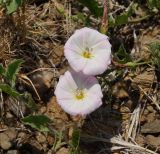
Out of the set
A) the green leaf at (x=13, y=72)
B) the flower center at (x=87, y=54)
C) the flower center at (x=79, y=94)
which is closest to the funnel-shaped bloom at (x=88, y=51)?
the flower center at (x=87, y=54)

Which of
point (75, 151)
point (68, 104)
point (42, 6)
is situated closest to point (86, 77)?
point (68, 104)

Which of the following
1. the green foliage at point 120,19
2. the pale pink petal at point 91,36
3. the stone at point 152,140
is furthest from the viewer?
the green foliage at point 120,19

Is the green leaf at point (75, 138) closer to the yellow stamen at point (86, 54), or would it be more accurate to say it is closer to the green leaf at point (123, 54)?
the yellow stamen at point (86, 54)

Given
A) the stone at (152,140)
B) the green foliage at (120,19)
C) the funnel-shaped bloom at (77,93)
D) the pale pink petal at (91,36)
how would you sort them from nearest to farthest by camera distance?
the funnel-shaped bloom at (77,93), the pale pink petal at (91,36), the stone at (152,140), the green foliage at (120,19)

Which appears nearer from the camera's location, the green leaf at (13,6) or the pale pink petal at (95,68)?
the pale pink petal at (95,68)

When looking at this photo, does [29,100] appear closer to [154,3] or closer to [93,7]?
[93,7]

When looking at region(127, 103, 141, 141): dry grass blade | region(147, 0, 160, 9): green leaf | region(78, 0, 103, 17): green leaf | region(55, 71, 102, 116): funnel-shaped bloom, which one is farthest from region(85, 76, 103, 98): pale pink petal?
region(147, 0, 160, 9): green leaf

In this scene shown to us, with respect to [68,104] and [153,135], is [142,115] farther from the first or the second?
[68,104]
